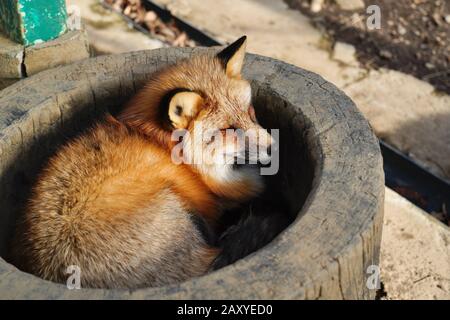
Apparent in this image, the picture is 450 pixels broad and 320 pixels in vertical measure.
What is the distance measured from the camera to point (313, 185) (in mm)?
2010

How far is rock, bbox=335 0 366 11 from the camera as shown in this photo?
4.96 m

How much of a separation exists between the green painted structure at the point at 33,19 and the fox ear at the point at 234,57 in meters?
1.04

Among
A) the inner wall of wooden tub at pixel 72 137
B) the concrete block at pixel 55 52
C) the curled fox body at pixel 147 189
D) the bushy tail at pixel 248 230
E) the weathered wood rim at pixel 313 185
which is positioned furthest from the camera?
the concrete block at pixel 55 52

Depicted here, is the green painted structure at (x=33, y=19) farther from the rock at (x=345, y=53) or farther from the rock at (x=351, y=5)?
the rock at (x=351, y=5)

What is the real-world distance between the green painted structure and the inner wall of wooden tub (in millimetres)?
704

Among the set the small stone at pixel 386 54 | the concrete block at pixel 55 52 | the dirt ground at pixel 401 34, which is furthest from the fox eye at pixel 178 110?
the small stone at pixel 386 54

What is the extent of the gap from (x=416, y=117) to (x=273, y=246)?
253 cm

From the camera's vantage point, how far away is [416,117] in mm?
3957

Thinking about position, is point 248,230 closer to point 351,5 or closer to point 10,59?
point 10,59

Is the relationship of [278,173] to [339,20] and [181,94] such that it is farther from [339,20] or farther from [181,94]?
[339,20]

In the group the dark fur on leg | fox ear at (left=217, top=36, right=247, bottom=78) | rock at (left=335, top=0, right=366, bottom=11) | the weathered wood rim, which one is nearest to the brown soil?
rock at (left=335, top=0, right=366, bottom=11)

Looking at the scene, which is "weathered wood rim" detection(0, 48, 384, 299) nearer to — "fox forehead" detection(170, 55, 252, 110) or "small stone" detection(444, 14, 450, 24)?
"fox forehead" detection(170, 55, 252, 110)

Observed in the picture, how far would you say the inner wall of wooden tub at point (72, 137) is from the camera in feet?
7.73

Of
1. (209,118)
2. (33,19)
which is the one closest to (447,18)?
(209,118)
